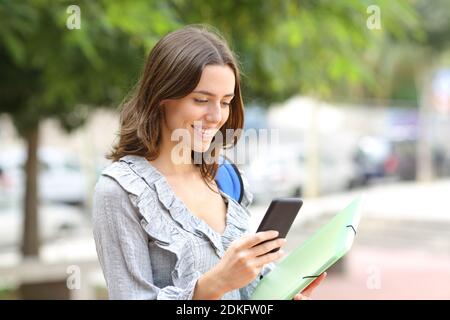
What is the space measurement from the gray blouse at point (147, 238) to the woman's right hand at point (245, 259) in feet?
0.30

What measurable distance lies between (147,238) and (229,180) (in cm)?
35

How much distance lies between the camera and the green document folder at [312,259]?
140cm

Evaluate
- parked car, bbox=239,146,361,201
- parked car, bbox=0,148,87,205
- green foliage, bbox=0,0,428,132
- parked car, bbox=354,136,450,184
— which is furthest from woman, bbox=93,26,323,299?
parked car, bbox=354,136,450,184

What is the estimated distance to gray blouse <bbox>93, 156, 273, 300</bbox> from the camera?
1.47 meters

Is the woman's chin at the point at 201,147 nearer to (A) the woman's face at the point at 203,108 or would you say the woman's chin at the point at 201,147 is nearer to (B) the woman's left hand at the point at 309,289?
(A) the woman's face at the point at 203,108

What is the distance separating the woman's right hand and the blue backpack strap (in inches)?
Result: 15.1

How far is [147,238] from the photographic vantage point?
1.52 m

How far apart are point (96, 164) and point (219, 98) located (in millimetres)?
18742

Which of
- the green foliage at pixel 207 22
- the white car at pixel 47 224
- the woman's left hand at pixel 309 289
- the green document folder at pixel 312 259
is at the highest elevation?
the green foliage at pixel 207 22

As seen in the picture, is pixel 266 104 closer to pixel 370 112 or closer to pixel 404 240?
pixel 404 240

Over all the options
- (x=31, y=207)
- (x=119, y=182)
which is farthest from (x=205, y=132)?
(x=31, y=207)

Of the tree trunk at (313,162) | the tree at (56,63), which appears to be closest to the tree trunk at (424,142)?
the tree trunk at (313,162)

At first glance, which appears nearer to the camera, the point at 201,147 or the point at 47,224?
the point at 201,147

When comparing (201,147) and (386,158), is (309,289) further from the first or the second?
(386,158)
